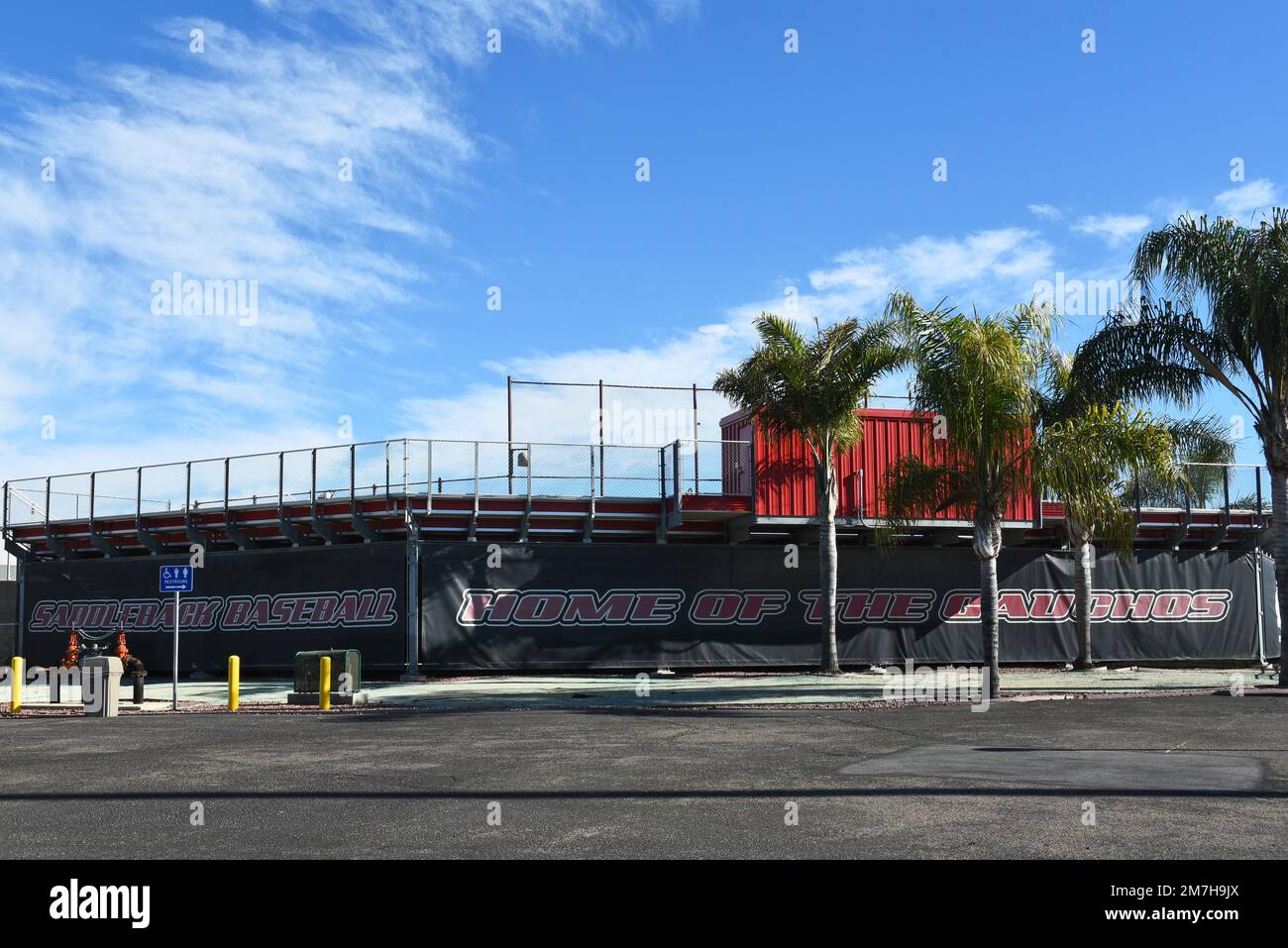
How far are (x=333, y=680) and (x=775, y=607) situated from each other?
12157 millimetres

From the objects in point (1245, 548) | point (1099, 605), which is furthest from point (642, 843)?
point (1245, 548)

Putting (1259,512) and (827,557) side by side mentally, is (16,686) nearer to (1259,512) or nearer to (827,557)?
(827,557)

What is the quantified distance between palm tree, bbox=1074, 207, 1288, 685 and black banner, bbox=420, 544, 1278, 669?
844 cm

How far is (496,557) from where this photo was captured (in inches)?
1139

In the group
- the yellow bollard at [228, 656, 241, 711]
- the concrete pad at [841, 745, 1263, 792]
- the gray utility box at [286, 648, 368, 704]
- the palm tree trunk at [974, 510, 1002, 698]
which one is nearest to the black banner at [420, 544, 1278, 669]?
the gray utility box at [286, 648, 368, 704]

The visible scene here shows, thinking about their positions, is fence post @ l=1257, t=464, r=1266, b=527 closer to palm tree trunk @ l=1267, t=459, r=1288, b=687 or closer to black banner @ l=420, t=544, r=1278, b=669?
black banner @ l=420, t=544, r=1278, b=669

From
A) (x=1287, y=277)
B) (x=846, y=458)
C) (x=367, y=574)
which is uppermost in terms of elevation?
(x=1287, y=277)

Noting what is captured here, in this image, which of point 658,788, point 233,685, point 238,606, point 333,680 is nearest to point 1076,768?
point 658,788

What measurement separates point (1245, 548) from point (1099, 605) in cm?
535

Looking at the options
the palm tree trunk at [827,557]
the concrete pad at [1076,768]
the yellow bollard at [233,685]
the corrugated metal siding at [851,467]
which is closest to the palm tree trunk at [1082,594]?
the corrugated metal siding at [851,467]

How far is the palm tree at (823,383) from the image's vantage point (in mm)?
26891

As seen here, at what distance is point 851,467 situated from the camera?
30.4 metres

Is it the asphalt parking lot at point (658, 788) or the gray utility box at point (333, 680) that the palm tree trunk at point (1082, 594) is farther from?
the gray utility box at point (333, 680)

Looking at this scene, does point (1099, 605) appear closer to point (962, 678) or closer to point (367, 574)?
point (962, 678)
